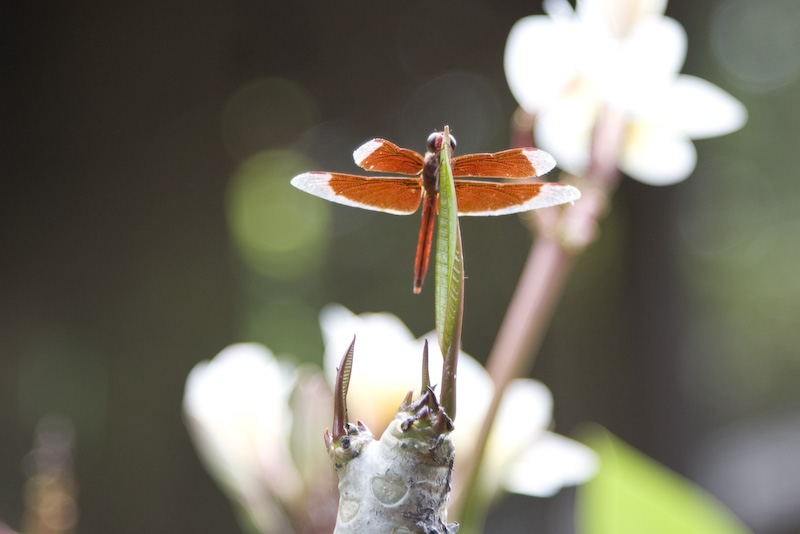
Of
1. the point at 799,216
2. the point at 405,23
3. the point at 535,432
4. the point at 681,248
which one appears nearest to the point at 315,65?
the point at 405,23

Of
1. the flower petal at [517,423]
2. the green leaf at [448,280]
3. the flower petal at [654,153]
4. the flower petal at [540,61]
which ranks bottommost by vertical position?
the flower petal at [517,423]

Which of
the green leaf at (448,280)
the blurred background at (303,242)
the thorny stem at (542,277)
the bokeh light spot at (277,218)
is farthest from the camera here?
the bokeh light spot at (277,218)

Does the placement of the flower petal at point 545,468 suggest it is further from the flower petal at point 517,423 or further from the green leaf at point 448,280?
the green leaf at point 448,280

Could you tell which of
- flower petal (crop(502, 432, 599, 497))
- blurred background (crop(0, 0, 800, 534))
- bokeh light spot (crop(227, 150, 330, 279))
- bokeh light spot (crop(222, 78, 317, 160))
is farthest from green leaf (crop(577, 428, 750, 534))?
bokeh light spot (crop(222, 78, 317, 160))

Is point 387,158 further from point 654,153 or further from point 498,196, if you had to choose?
point 654,153

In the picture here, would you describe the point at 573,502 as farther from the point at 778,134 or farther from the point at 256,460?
the point at 256,460

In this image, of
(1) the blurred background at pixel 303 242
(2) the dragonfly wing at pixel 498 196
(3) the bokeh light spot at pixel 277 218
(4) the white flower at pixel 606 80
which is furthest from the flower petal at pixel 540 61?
(3) the bokeh light spot at pixel 277 218
